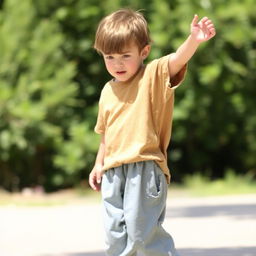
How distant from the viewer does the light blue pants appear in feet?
14.2

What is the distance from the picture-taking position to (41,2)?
1266 centimetres

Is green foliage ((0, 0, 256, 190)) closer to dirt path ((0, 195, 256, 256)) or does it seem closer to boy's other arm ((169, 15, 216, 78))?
dirt path ((0, 195, 256, 256))

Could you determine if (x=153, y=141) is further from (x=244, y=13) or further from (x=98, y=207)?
(x=244, y=13)

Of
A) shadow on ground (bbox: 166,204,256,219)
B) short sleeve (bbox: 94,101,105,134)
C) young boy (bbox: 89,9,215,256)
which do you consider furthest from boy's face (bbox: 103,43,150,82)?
shadow on ground (bbox: 166,204,256,219)

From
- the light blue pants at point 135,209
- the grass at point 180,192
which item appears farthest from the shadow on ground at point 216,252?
the grass at point 180,192

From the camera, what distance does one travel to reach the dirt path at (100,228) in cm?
625

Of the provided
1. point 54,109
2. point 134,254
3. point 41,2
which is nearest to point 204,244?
point 134,254

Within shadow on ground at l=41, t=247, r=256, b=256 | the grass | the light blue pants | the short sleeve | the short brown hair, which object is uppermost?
the short brown hair

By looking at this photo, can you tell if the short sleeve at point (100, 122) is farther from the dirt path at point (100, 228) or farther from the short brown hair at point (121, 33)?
the dirt path at point (100, 228)

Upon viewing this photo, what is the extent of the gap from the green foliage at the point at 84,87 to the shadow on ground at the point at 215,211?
124 inches

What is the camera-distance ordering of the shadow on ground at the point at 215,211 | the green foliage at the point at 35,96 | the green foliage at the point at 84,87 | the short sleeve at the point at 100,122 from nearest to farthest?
the short sleeve at the point at 100,122
the shadow on ground at the point at 215,211
the green foliage at the point at 35,96
the green foliage at the point at 84,87

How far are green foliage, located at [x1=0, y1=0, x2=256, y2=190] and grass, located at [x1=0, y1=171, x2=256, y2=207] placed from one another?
0.41 metres

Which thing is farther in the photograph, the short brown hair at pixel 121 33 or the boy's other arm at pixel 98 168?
the boy's other arm at pixel 98 168

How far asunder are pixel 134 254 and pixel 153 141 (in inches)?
23.9
